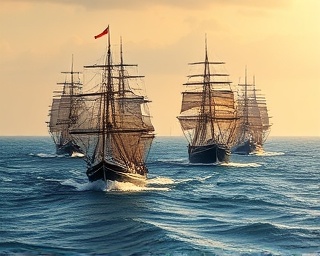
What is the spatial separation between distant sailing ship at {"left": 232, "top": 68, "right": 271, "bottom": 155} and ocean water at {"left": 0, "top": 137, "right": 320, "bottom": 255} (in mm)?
90199

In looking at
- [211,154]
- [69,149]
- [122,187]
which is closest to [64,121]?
[69,149]

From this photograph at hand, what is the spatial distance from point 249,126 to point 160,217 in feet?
438

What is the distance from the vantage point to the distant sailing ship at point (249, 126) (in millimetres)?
182875

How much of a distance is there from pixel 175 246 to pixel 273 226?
10.5 meters

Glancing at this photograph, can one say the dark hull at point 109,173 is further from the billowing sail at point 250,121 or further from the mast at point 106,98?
the billowing sail at point 250,121

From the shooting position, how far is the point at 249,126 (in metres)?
187

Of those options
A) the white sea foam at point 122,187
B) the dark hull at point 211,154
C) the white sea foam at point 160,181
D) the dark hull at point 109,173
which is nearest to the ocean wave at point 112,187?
the white sea foam at point 122,187

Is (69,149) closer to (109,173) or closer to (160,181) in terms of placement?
(160,181)

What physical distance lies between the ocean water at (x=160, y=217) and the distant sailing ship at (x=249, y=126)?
90.2m

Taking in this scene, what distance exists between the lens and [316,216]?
2255 inches

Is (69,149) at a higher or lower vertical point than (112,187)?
higher

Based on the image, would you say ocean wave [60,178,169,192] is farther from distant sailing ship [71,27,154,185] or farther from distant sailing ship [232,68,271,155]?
distant sailing ship [232,68,271,155]

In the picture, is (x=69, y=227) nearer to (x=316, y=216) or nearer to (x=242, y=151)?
(x=316, y=216)

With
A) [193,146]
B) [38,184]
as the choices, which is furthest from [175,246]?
[193,146]
